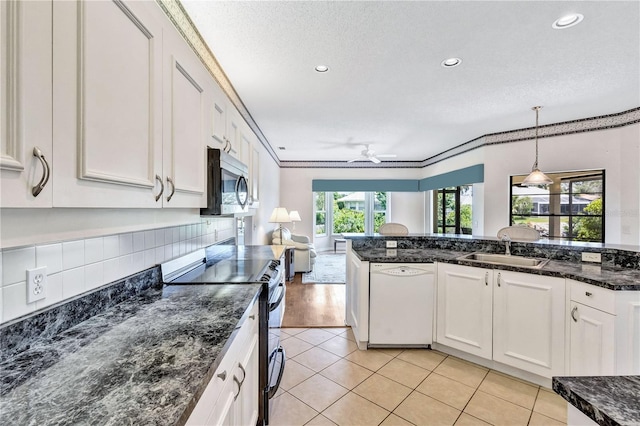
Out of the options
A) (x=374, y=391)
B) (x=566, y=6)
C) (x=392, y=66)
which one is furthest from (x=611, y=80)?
(x=374, y=391)

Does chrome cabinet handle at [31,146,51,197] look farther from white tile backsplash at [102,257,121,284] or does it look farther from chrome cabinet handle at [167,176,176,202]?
white tile backsplash at [102,257,121,284]

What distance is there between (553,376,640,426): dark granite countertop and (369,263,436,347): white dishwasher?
72.2 inches

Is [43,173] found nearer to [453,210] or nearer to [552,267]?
[552,267]

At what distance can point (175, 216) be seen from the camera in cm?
126

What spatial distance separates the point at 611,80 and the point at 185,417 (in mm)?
3944

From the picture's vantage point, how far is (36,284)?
0.92m

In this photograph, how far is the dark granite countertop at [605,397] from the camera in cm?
58

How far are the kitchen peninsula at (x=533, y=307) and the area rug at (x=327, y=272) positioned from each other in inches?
70.4

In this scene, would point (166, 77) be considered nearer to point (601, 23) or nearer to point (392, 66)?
point (392, 66)

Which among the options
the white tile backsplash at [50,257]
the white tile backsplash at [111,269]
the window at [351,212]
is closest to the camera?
the white tile backsplash at [50,257]

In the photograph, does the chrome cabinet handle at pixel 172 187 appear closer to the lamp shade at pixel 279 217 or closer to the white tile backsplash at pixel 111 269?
the white tile backsplash at pixel 111 269

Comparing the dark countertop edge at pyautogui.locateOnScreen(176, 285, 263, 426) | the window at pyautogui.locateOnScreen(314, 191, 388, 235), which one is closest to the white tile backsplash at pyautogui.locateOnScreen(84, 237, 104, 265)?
the dark countertop edge at pyautogui.locateOnScreen(176, 285, 263, 426)

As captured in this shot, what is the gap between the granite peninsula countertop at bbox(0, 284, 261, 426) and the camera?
0.60 meters

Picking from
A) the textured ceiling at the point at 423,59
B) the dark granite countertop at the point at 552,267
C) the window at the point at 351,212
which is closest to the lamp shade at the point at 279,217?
the textured ceiling at the point at 423,59
